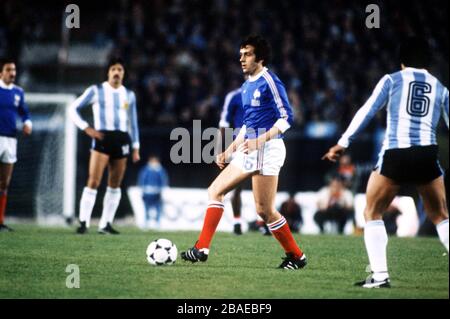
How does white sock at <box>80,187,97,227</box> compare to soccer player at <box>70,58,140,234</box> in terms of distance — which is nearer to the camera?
soccer player at <box>70,58,140,234</box>

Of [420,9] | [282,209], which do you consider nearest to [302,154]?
[282,209]

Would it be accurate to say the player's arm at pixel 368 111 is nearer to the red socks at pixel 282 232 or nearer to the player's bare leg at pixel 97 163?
the red socks at pixel 282 232

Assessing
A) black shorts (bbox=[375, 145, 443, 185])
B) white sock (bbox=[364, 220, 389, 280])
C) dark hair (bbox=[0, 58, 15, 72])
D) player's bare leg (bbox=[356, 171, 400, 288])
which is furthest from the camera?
dark hair (bbox=[0, 58, 15, 72])

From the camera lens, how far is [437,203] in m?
6.78

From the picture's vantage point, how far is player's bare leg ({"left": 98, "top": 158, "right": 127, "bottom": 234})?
1184cm

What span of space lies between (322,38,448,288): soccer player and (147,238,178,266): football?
234 cm

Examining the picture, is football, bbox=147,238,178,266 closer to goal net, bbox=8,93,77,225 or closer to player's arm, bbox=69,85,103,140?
player's arm, bbox=69,85,103,140

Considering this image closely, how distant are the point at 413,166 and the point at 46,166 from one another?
1125cm

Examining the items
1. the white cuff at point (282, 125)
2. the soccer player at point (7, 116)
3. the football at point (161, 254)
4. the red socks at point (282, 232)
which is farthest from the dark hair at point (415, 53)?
the soccer player at point (7, 116)

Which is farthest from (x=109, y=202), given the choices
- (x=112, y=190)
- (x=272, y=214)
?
(x=272, y=214)

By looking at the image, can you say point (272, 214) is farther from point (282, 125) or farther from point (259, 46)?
point (259, 46)

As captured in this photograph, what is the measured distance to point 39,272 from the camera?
7.85 m

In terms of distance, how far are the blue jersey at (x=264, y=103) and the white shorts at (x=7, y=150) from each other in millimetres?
4710

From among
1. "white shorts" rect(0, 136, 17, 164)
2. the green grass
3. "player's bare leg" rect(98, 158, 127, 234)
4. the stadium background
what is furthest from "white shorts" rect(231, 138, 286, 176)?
the stadium background
